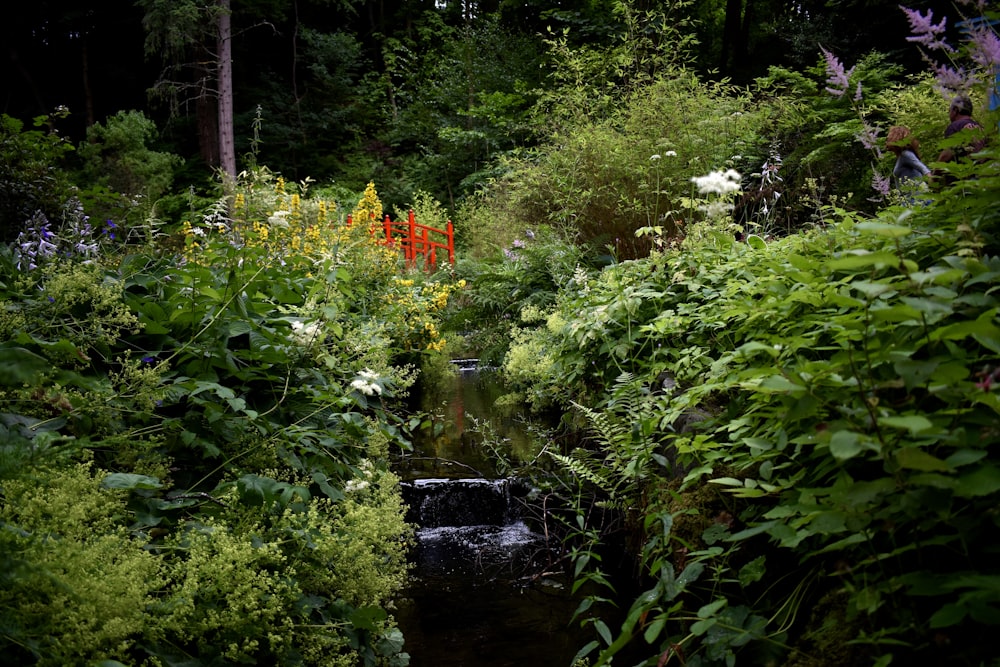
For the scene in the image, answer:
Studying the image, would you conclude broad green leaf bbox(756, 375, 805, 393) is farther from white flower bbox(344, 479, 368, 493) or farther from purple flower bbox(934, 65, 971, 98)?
white flower bbox(344, 479, 368, 493)

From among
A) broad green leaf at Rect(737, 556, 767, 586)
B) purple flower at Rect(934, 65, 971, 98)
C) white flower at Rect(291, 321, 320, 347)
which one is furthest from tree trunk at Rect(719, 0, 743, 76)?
broad green leaf at Rect(737, 556, 767, 586)

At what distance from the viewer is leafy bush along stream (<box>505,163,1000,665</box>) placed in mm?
1145

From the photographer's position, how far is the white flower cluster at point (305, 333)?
7.91ft

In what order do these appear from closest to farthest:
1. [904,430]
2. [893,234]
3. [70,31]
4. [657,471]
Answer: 1. [893,234]
2. [904,430]
3. [657,471]
4. [70,31]

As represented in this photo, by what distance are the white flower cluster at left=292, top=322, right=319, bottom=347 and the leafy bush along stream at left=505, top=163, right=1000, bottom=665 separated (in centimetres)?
109

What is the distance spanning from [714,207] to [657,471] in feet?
4.30

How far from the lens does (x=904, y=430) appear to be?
1263mm

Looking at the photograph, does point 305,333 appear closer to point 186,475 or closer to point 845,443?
point 186,475

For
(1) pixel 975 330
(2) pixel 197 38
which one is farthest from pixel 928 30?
(2) pixel 197 38

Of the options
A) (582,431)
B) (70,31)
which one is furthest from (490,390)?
(70,31)

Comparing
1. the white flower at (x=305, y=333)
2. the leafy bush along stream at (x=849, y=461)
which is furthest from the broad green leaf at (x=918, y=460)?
the white flower at (x=305, y=333)

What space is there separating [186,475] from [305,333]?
0.60 meters

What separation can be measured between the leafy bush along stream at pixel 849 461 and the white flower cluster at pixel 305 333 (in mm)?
1091

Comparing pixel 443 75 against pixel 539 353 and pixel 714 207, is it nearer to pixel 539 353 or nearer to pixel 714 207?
pixel 539 353
